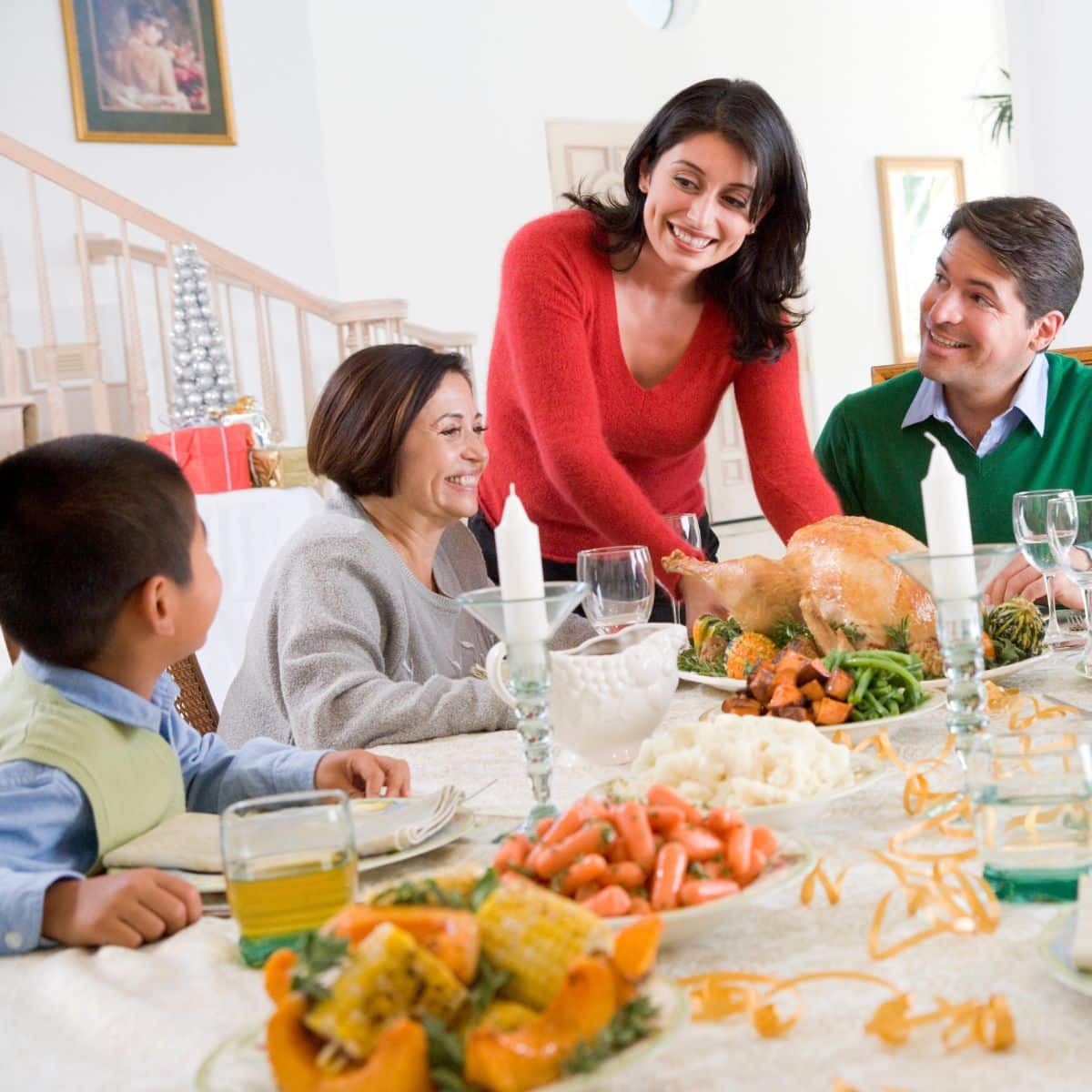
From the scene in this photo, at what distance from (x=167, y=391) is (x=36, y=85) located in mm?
1661

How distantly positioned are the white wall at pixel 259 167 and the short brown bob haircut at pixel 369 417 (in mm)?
5191

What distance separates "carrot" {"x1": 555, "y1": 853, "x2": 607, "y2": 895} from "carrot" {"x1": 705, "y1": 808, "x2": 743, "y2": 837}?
9 cm

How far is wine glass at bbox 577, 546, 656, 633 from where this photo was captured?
1.52 m

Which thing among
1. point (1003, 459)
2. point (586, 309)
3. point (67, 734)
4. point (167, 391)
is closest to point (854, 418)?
point (1003, 459)

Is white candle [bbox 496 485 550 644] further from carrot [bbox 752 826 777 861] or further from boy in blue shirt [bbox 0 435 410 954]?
boy in blue shirt [bbox 0 435 410 954]

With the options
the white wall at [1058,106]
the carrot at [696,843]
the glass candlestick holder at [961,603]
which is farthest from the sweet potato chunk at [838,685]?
the white wall at [1058,106]

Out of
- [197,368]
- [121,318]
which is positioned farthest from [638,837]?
[121,318]

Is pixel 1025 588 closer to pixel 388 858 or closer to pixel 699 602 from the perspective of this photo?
pixel 699 602

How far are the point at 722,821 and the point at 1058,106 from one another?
4.03 metres

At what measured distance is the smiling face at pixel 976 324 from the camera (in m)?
2.21

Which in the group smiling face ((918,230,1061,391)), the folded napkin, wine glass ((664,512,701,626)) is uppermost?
A: smiling face ((918,230,1061,391))

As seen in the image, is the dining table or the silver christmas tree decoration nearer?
the dining table

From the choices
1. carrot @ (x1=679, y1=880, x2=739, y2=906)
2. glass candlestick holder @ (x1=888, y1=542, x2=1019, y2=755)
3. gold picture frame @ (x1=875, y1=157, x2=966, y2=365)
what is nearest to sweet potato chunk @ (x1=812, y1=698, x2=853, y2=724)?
glass candlestick holder @ (x1=888, y1=542, x2=1019, y2=755)

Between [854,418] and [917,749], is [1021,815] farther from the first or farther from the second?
[854,418]
